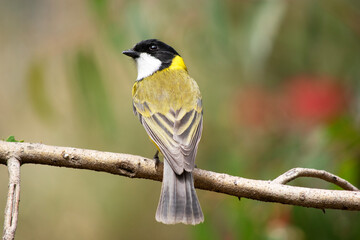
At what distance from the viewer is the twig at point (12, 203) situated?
6.10 ft

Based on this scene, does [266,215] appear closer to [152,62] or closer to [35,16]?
[152,62]

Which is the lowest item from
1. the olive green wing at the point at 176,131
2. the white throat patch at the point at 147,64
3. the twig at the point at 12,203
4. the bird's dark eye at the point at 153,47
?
the twig at the point at 12,203

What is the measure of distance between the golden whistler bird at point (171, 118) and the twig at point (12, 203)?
72cm

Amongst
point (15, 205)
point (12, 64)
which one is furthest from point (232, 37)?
point (15, 205)

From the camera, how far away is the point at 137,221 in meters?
6.49

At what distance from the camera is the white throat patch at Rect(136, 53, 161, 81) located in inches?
155

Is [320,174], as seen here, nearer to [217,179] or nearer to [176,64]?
[217,179]

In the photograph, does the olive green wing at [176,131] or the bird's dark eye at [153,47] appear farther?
the bird's dark eye at [153,47]

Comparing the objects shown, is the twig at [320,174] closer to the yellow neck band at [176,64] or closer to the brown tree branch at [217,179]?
the brown tree branch at [217,179]

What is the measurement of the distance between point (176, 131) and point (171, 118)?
19 centimetres

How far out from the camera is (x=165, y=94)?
3.46 metres

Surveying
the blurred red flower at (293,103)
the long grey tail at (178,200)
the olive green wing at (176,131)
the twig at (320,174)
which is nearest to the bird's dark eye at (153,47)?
the olive green wing at (176,131)

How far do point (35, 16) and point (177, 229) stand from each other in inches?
111

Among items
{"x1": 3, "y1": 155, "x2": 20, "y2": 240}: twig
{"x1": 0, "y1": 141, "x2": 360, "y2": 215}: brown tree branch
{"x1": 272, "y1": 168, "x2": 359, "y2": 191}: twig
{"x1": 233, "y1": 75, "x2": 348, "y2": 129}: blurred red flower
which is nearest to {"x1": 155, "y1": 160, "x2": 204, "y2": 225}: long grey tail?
{"x1": 0, "y1": 141, "x2": 360, "y2": 215}: brown tree branch
